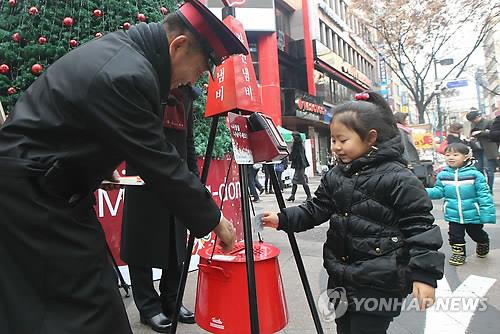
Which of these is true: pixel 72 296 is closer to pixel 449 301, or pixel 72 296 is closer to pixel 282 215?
pixel 282 215

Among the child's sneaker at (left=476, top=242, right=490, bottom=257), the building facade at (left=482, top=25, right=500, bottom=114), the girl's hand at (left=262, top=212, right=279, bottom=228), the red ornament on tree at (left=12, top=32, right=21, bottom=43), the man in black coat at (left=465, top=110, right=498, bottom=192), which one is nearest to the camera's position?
the girl's hand at (left=262, top=212, right=279, bottom=228)

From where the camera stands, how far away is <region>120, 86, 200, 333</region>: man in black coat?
2.69 metres

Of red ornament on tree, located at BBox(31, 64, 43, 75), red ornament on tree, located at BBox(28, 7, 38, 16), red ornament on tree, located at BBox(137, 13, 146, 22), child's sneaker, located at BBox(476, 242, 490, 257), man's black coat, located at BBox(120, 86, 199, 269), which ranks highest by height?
red ornament on tree, located at BBox(28, 7, 38, 16)

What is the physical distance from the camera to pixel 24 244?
1293 millimetres

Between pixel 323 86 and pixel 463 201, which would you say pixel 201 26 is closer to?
pixel 463 201

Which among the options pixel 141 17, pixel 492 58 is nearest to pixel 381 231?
pixel 141 17

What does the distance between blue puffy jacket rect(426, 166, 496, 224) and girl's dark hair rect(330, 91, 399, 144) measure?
2.55 meters

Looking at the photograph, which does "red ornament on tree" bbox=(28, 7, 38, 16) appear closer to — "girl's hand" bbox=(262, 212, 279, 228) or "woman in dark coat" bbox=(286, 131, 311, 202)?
"girl's hand" bbox=(262, 212, 279, 228)

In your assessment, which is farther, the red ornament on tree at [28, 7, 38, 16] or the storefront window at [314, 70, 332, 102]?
the storefront window at [314, 70, 332, 102]

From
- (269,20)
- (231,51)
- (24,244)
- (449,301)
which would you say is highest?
(269,20)

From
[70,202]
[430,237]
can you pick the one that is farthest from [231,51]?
[430,237]

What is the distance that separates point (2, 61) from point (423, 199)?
3280 millimetres

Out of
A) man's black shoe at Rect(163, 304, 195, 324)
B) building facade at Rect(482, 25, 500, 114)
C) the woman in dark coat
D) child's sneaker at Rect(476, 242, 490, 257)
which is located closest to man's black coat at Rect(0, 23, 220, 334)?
man's black shoe at Rect(163, 304, 195, 324)

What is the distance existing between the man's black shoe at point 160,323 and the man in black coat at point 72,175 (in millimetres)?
1334
